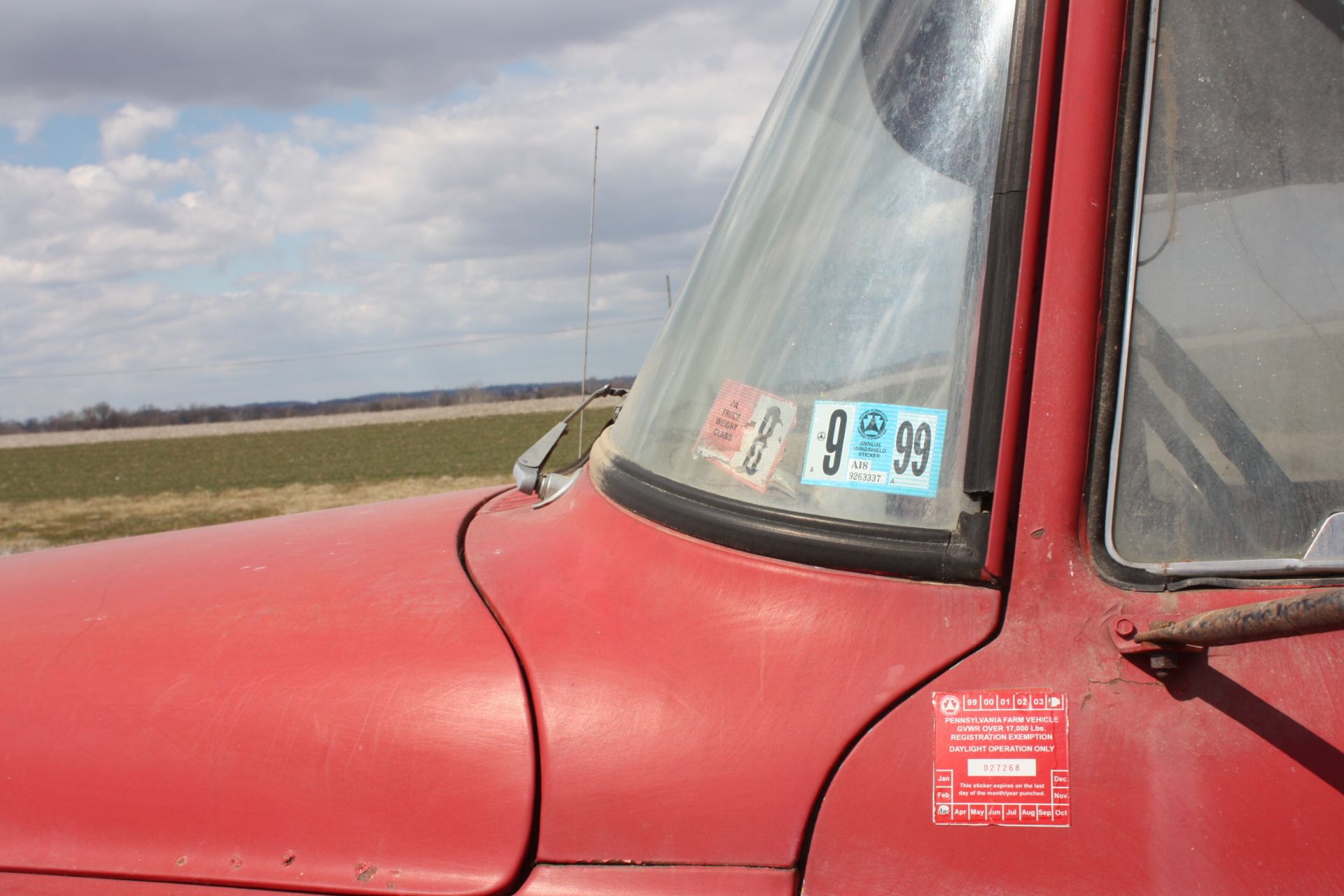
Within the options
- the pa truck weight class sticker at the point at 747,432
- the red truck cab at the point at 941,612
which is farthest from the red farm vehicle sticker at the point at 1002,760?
the pa truck weight class sticker at the point at 747,432

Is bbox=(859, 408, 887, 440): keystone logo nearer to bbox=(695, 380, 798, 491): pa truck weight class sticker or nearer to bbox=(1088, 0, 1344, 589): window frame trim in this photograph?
bbox=(695, 380, 798, 491): pa truck weight class sticker

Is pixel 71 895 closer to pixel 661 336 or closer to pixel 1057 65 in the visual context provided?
pixel 661 336

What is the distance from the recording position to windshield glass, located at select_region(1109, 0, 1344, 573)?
46.9 inches

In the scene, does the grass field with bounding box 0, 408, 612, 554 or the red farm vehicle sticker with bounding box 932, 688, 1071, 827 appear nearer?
the red farm vehicle sticker with bounding box 932, 688, 1071, 827

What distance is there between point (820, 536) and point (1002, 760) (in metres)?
0.32

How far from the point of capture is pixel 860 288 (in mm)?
1376

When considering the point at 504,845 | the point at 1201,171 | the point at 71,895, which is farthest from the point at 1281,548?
the point at 71,895

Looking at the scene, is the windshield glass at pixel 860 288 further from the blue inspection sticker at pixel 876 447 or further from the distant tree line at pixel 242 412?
the distant tree line at pixel 242 412

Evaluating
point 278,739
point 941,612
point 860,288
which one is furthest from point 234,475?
point 941,612

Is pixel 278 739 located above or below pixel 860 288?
below

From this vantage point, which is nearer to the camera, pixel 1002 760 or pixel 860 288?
pixel 1002 760

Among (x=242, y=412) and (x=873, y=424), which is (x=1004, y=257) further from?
(x=242, y=412)

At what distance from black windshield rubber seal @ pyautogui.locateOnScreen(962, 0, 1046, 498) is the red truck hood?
1.96ft

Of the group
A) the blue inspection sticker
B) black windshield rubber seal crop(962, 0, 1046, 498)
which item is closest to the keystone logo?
the blue inspection sticker
